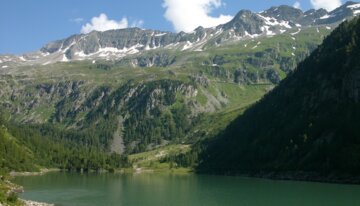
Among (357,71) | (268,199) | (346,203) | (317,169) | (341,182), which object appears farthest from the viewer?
(357,71)

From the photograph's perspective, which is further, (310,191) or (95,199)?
(310,191)

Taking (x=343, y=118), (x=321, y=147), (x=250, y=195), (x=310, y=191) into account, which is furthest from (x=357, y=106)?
(x=250, y=195)

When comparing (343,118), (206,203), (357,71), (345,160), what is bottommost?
(206,203)

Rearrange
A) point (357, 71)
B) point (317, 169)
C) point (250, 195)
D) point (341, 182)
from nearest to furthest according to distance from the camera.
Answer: point (250, 195) → point (341, 182) → point (317, 169) → point (357, 71)

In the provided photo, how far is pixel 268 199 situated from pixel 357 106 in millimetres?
79791

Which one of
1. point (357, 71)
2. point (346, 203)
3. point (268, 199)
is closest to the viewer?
point (346, 203)

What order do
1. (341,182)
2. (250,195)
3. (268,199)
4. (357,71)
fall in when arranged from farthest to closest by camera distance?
1. (357,71)
2. (341,182)
3. (250,195)
4. (268,199)

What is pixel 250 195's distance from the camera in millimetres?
134375

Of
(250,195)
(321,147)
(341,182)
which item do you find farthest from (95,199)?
(321,147)

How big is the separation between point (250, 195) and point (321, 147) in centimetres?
6214

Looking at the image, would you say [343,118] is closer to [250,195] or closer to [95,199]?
[250,195]

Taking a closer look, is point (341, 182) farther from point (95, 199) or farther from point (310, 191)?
point (95, 199)

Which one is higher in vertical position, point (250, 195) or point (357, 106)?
point (357, 106)

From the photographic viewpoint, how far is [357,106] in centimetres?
18400
